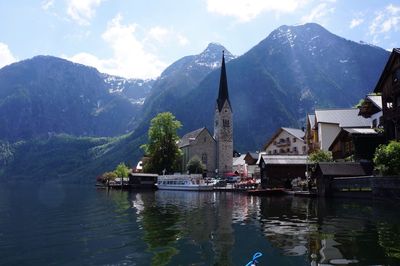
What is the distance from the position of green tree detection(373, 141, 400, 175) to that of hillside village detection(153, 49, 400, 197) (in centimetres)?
937

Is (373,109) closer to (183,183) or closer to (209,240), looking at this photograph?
(183,183)

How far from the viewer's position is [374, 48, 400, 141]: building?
177 ft

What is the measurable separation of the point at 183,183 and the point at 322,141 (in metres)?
34.4

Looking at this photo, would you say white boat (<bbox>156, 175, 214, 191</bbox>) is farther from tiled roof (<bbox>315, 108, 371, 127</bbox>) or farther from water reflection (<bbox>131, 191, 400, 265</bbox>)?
water reflection (<bbox>131, 191, 400, 265</bbox>)

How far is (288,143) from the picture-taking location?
110m

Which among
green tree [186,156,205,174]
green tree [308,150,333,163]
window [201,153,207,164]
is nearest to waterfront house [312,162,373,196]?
green tree [308,150,333,163]

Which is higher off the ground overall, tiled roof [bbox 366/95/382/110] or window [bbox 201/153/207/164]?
tiled roof [bbox 366/95/382/110]

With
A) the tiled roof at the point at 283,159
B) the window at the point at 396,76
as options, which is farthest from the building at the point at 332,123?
the window at the point at 396,76

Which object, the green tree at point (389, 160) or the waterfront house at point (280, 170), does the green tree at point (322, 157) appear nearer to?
the waterfront house at point (280, 170)

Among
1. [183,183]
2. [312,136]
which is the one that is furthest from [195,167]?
[312,136]

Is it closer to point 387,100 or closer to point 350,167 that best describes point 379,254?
point 350,167

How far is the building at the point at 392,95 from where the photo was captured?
177 feet

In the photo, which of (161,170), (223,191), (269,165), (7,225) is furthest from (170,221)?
(161,170)

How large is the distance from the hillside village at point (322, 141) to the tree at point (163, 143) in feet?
58.4
